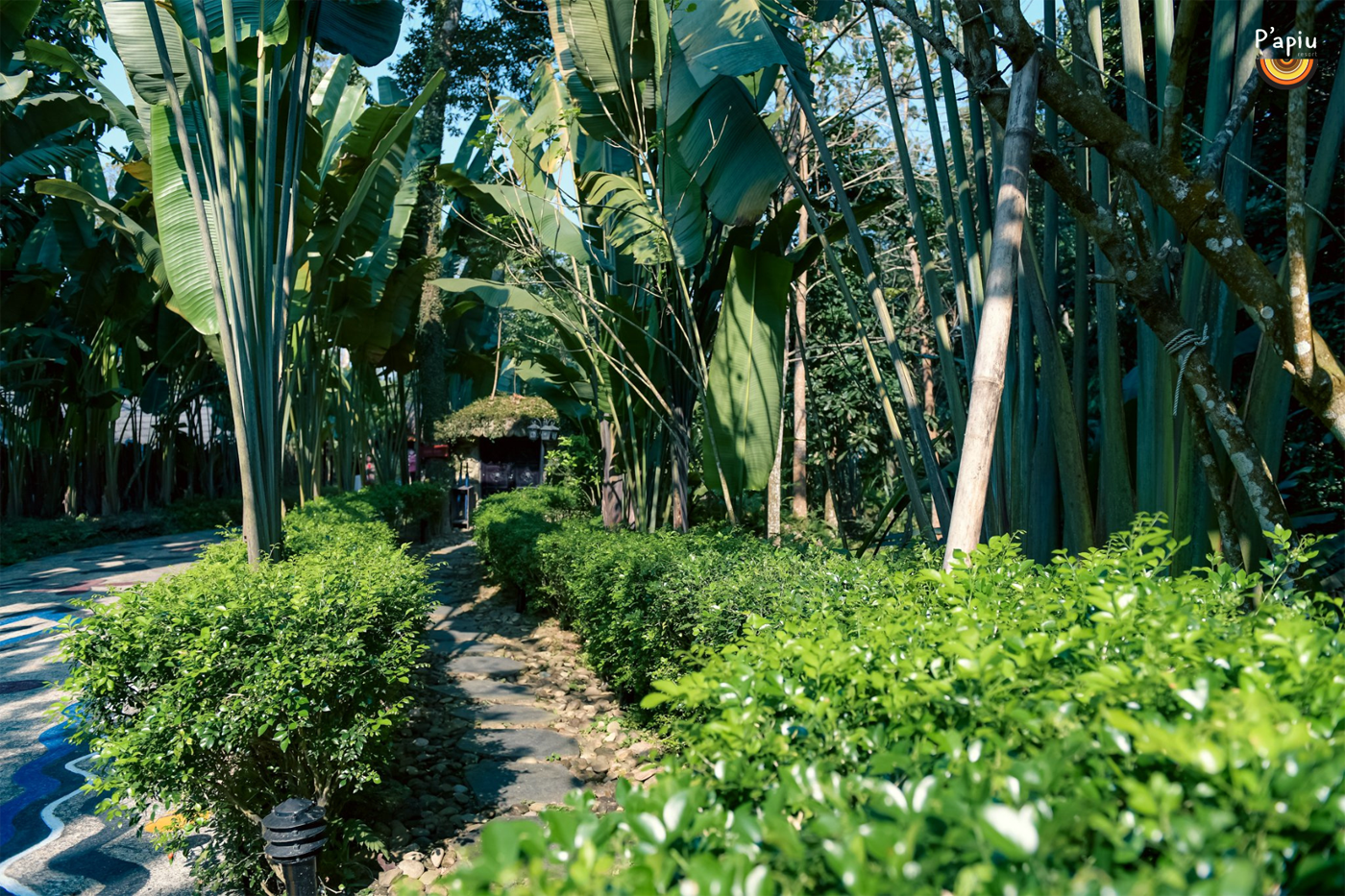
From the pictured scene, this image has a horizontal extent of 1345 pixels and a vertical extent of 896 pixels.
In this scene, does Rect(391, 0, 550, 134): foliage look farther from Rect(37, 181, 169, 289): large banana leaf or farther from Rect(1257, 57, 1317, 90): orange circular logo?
Rect(1257, 57, 1317, 90): orange circular logo

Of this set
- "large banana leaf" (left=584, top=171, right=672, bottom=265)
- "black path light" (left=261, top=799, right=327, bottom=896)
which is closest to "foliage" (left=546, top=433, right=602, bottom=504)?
"large banana leaf" (left=584, top=171, right=672, bottom=265)

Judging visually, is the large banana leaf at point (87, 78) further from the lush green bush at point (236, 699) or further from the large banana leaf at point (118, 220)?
the lush green bush at point (236, 699)

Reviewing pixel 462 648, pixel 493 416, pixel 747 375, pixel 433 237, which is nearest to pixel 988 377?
pixel 747 375

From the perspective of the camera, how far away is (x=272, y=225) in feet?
16.0

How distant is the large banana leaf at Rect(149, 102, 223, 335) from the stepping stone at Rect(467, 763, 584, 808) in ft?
10.3

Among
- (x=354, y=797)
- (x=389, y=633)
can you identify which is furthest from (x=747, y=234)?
(x=354, y=797)

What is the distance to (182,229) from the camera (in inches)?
208

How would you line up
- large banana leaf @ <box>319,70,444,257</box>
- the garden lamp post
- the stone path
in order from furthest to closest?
the garden lamp post < large banana leaf @ <box>319,70,444,257</box> < the stone path

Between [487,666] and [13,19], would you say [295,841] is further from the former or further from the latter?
[13,19]

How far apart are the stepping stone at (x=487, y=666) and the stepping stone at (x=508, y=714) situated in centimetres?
74

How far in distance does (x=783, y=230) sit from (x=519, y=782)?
12.6ft

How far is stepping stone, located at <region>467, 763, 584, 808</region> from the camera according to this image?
3.95 metres

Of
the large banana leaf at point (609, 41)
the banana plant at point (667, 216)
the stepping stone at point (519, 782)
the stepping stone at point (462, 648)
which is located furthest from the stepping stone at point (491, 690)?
the large banana leaf at point (609, 41)

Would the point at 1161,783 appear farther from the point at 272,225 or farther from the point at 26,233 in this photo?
the point at 26,233
